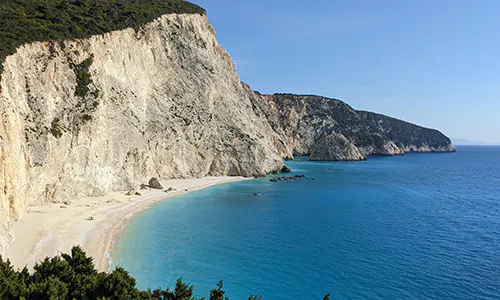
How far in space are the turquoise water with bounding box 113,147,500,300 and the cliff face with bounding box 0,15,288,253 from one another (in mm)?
9661

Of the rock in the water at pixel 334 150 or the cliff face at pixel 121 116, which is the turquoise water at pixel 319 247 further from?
the rock in the water at pixel 334 150

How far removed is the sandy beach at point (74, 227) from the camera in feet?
73.9

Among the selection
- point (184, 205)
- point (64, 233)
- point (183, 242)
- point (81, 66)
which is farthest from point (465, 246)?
point (81, 66)

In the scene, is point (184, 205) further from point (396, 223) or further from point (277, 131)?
point (277, 131)

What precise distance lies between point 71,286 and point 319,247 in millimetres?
18879

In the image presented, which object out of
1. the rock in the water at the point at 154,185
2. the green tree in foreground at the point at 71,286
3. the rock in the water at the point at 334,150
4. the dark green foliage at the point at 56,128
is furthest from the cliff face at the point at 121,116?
the rock in the water at the point at 334,150

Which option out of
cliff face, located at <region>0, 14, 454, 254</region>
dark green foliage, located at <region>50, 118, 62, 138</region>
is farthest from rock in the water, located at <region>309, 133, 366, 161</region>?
dark green foliage, located at <region>50, 118, 62, 138</region>

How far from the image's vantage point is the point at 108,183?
42.7m

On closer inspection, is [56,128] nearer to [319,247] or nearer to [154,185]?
[154,185]

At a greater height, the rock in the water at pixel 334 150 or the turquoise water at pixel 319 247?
the rock in the water at pixel 334 150

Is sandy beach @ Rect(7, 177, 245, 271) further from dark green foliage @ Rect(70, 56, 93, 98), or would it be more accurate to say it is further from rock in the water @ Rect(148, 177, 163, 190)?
dark green foliage @ Rect(70, 56, 93, 98)

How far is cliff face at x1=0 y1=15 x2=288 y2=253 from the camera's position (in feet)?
104

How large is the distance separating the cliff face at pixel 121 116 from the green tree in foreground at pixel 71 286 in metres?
8.09

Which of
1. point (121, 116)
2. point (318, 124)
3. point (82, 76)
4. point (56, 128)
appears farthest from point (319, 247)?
point (318, 124)
